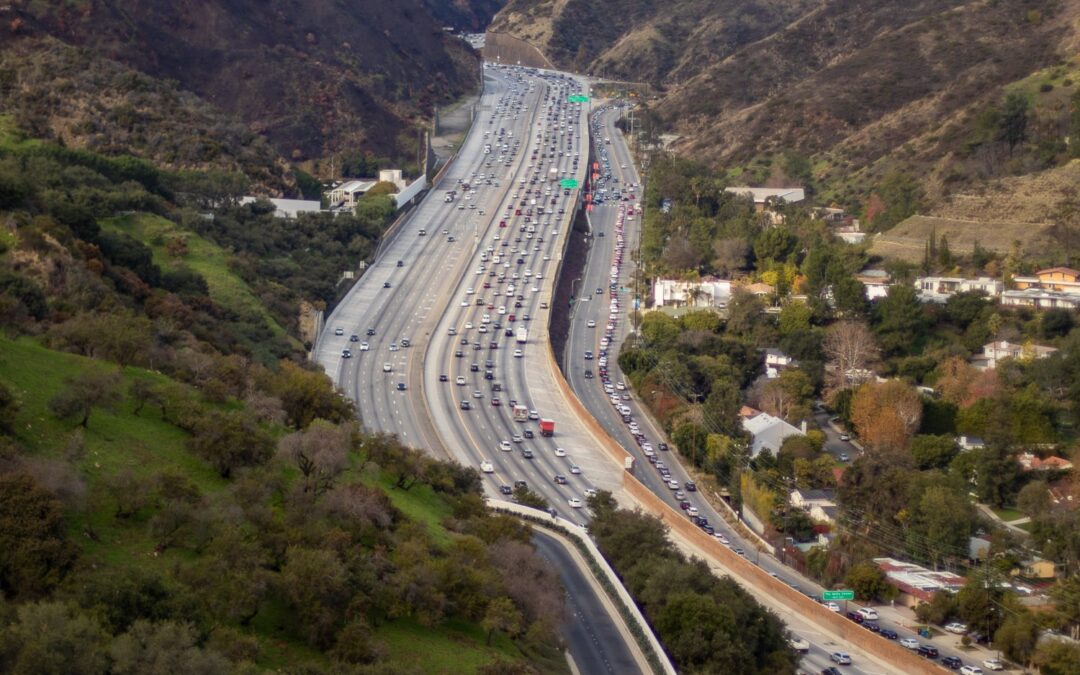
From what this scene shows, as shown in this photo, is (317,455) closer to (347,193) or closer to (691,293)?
(691,293)

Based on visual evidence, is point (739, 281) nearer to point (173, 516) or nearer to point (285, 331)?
point (285, 331)

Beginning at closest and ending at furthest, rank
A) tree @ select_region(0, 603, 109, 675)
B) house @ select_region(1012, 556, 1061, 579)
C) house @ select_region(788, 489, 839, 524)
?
tree @ select_region(0, 603, 109, 675), house @ select_region(1012, 556, 1061, 579), house @ select_region(788, 489, 839, 524)

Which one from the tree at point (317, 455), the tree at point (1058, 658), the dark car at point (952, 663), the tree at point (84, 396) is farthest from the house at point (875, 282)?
the tree at point (84, 396)

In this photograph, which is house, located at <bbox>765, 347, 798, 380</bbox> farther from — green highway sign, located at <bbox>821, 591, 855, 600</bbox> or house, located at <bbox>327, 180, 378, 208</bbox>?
house, located at <bbox>327, 180, 378, 208</bbox>

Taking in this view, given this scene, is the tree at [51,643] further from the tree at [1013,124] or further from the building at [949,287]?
the tree at [1013,124]

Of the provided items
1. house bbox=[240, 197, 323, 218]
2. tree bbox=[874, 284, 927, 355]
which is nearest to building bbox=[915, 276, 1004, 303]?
tree bbox=[874, 284, 927, 355]

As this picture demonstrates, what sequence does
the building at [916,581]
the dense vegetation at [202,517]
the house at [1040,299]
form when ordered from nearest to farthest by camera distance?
the dense vegetation at [202,517] → the building at [916,581] → the house at [1040,299]

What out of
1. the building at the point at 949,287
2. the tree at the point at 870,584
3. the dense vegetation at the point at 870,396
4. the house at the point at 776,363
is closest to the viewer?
the tree at the point at 870,584
